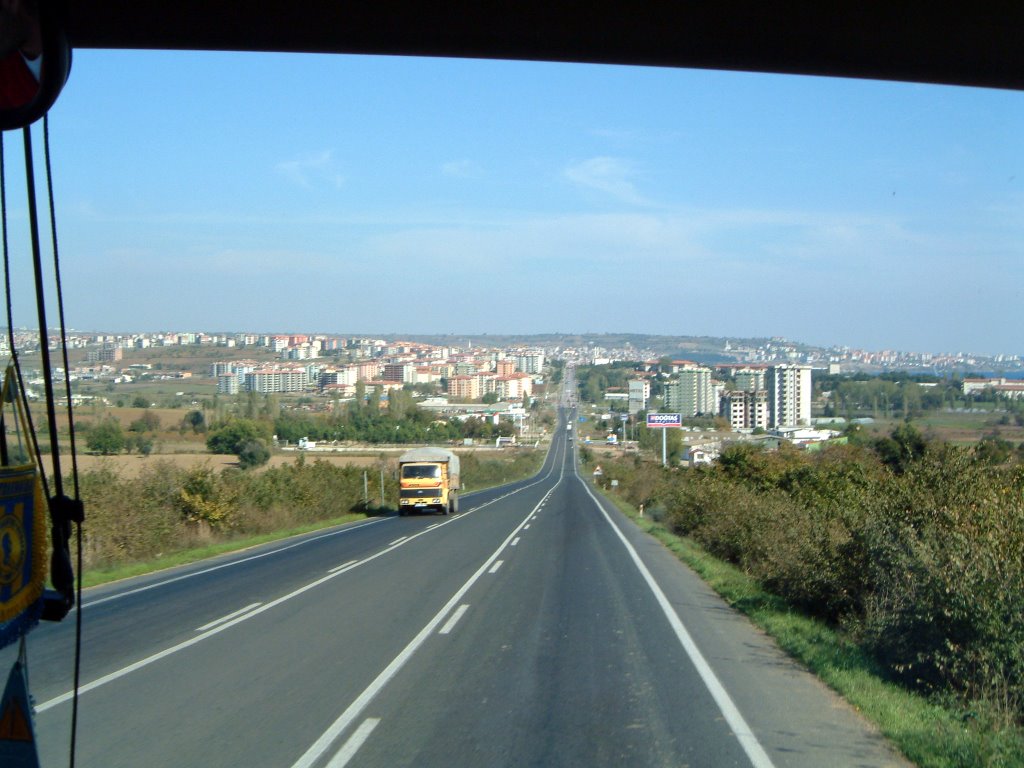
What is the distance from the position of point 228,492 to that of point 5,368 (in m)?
27.9

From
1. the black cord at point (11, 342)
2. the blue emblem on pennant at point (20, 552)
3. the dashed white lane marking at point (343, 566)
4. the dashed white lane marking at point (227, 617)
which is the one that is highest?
the black cord at point (11, 342)

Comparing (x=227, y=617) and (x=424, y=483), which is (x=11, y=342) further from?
(x=424, y=483)

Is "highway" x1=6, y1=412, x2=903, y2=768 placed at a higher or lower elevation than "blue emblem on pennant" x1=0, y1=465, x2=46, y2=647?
lower

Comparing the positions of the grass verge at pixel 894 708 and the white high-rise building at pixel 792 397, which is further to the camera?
the white high-rise building at pixel 792 397

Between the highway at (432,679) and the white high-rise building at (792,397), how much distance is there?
39.7 meters

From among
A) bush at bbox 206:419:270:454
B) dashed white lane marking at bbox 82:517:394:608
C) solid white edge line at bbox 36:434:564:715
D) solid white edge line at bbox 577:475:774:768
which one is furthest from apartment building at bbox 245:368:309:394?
solid white edge line at bbox 577:475:774:768

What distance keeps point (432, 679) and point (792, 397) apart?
5312cm

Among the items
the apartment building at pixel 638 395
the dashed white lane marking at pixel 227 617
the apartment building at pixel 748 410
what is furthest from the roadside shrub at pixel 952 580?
the apartment building at pixel 638 395

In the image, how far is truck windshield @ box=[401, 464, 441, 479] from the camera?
4091 centimetres

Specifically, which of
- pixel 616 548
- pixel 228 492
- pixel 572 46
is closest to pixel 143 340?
pixel 228 492

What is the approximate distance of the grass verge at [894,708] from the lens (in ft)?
20.5

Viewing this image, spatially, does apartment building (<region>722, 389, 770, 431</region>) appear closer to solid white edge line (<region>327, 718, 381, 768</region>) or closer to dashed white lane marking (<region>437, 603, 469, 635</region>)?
dashed white lane marking (<region>437, 603, 469, 635</region>)

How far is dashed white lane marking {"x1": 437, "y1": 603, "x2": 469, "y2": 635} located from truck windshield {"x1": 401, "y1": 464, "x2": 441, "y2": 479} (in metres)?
27.1

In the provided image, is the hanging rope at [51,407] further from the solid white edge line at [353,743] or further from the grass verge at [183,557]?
the grass verge at [183,557]
